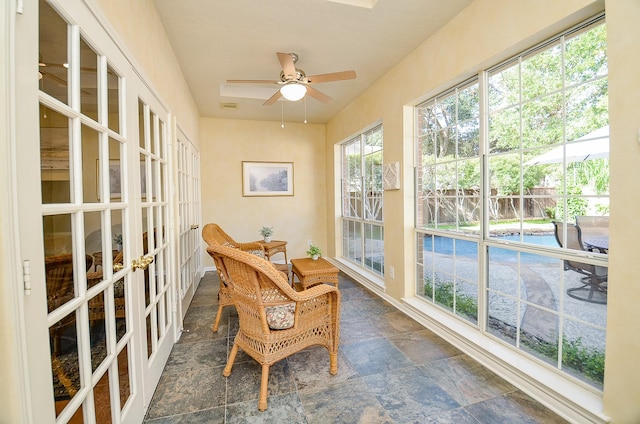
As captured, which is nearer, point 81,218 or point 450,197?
point 81,218

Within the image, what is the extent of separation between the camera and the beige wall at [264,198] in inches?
194

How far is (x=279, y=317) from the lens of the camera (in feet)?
6.10

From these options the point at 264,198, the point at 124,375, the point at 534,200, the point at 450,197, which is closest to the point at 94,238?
the point at 124,375

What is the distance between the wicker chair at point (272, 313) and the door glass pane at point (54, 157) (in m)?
0.90

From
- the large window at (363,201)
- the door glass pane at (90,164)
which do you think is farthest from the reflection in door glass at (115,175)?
the large window at (363,201)

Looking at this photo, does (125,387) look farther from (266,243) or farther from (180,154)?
(266,243)

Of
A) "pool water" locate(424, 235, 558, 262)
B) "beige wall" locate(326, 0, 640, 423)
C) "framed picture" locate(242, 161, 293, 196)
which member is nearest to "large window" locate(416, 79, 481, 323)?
"pool water" locate(424, 235, 558, 262)

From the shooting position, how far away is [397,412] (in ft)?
5.42

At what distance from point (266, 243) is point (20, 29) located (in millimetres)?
3761

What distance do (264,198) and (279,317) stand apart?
3.56 meters

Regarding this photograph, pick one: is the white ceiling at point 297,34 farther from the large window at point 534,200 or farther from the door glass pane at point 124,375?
the door glass pane at point 124,375

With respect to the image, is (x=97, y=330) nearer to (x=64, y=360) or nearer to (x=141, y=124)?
(x=64, y=360)

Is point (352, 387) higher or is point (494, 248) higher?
point (494, 248)

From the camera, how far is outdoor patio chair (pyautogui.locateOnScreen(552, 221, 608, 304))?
157cm
